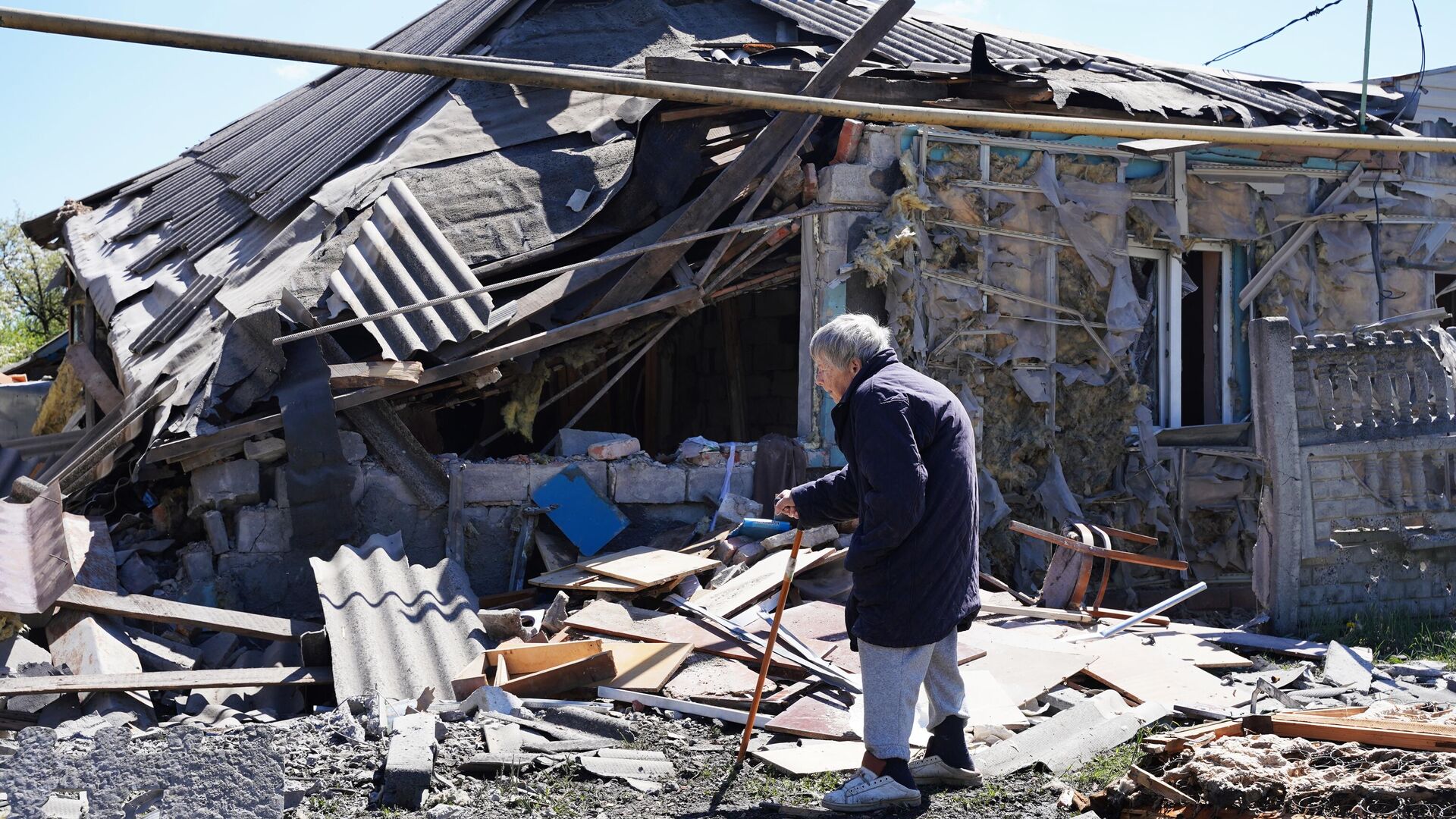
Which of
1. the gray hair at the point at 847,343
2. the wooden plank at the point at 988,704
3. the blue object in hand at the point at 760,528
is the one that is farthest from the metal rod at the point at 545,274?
the wooden plank at the point at 988,704

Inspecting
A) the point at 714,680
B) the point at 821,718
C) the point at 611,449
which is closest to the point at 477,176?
the point at 611,449

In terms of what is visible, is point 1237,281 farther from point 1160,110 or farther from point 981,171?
point 981,171

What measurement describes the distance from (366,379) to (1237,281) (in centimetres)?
696

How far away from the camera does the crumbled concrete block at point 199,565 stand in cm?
708

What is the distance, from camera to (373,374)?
23.4 feet

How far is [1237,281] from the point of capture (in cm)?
971

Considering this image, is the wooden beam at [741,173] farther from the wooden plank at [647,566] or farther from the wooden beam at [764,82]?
the wooden plank at [647,566]

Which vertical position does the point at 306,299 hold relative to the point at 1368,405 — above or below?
above

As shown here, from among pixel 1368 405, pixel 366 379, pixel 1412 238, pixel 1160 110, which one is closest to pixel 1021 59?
pixel 1160 110

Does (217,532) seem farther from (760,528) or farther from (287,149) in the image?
(287,149)

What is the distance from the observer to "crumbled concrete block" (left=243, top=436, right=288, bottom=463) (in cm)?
709

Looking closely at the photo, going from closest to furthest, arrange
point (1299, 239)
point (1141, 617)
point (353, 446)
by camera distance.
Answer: point (1141, 617) → point (353, 446) → point (1299, 239)

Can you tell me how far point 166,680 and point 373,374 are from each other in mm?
2284

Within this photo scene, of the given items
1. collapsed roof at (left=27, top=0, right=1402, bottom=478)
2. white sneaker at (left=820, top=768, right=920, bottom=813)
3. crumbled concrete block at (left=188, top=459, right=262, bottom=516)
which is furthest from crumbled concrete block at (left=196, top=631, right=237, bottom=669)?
white sneaker at (left=820, top=768, right=920, bottom=813)
